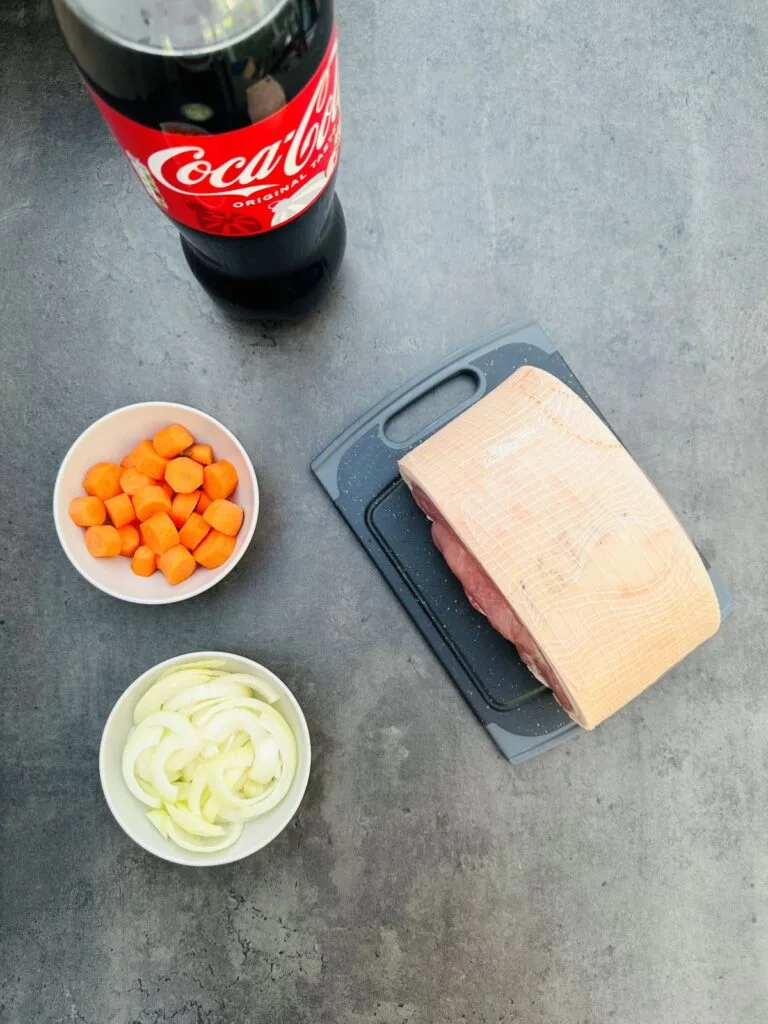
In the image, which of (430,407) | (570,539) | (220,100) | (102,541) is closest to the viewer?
(220,100)

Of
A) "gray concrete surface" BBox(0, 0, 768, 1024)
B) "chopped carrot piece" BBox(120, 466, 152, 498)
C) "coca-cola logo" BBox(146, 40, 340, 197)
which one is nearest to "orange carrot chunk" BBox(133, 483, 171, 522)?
"chopped carrot piece" BBox(120, 466, 152, 498)

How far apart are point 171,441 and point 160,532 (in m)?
0.11

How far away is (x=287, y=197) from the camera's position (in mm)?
701

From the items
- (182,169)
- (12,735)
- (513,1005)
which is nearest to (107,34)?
(182,169)

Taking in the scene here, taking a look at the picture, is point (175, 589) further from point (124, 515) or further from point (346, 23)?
point (346, 23)

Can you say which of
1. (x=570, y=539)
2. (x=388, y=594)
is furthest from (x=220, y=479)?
(x=570, y=539)

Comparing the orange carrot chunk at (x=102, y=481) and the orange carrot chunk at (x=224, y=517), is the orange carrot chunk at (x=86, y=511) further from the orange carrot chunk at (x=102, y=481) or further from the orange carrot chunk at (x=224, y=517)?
the orange carrot chunk at (x=224, y=517)

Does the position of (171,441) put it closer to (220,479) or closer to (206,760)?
(220,479)

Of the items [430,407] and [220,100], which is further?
[430,407]

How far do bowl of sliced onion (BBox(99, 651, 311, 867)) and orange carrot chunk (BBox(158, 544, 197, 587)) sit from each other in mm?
94

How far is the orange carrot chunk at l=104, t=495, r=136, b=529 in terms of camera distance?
97cm

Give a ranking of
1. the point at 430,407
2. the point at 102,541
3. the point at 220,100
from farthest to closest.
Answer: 1. the point at 430,407
2. the point at 102,541
3. the point at 220,100

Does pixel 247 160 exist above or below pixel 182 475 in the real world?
above

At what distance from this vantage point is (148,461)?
98 centimetres
